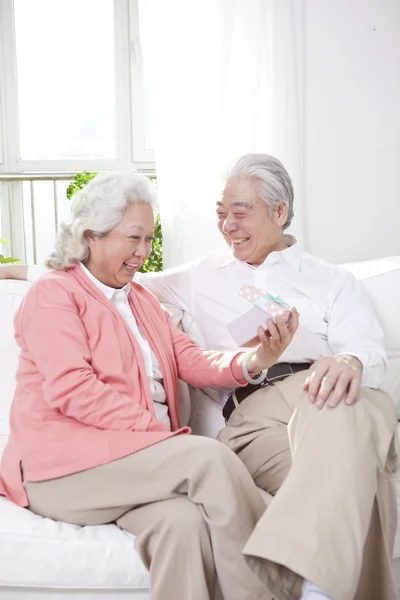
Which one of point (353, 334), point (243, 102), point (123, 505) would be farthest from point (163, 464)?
point (243, 102)

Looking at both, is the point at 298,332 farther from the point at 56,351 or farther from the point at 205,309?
the point at 56,351

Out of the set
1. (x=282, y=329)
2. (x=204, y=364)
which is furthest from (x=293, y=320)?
(x=204, y=364)

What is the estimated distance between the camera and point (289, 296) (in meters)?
2.21

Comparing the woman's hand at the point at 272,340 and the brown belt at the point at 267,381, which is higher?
the woman's hand at the point at 272,340

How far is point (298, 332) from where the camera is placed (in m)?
2.16

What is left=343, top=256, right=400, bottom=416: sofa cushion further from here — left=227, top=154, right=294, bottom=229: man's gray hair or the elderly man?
left=227, top=154, right=294, bottom=229: man's gray hair

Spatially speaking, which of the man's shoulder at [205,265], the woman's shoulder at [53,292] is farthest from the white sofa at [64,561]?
the man's shoulder at [205,265]

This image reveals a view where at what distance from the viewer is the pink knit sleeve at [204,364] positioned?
200 cm

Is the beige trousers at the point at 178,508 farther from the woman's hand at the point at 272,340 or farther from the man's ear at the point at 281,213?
the man's ear at the point at 281,213

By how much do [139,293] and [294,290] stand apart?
457mm

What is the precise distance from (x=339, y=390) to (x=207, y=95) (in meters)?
1.72

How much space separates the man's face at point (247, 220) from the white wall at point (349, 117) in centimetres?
105

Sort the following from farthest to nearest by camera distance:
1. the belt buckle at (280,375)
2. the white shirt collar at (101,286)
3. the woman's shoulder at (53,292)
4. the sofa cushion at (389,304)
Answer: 1. the sofa cushion at (389,304)
2. the belt buckle at (280,375)
3. the white shirt collar at (101,286)
4. the woman's shoulder at (53,292)

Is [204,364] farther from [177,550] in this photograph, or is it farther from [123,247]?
[177,550]
